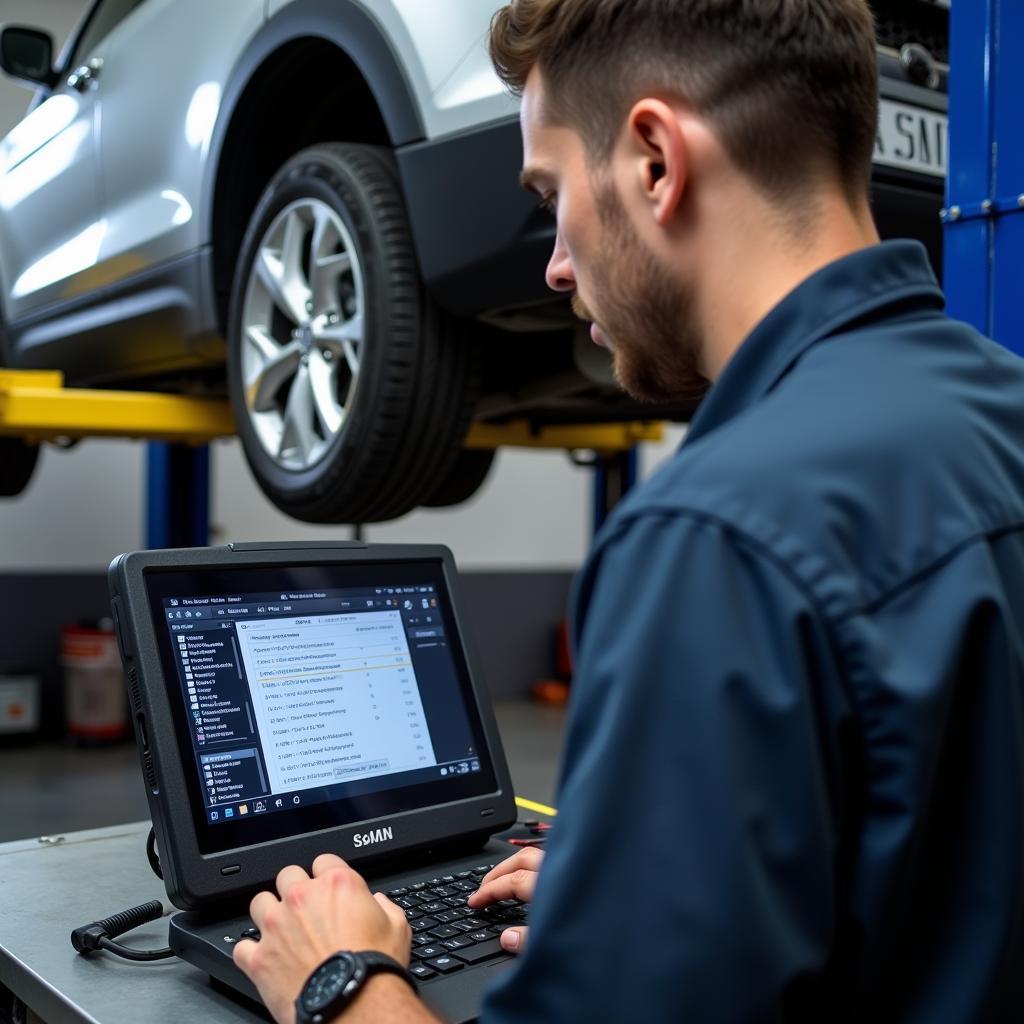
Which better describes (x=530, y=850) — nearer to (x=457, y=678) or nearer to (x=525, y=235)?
(x=457, y=678)

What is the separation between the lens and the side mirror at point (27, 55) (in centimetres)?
320

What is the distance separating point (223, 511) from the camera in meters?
5.25

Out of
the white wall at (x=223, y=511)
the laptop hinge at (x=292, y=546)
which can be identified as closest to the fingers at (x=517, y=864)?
the laptop hinge at (x=292, y=546)

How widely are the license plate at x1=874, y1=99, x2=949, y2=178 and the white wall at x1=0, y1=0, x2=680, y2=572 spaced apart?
3.69 meters

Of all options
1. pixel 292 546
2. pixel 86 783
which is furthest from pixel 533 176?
pixel 86 783

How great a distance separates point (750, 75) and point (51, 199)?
2.90 m

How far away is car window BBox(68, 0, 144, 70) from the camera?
9.96 ft

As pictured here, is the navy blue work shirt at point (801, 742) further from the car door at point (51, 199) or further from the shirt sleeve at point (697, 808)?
the car door at point (51, 199)

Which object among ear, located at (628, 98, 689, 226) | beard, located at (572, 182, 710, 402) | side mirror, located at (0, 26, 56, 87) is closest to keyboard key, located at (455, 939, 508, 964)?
beard, located at (572, 182, 710, 402)

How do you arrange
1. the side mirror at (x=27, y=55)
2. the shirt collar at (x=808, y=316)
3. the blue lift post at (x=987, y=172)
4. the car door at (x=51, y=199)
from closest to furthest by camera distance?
the shirt collar at (x=808, y=316), the blue lift post at (x=987, y=172), the car door at (x=51, y=199), the side mirror at (x=27, y=55)

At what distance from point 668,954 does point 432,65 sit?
1.68 metres

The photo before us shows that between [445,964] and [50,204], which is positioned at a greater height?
[50,204]

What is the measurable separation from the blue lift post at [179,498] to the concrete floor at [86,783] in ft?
2.60

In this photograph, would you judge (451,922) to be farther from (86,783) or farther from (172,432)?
(86,783)
